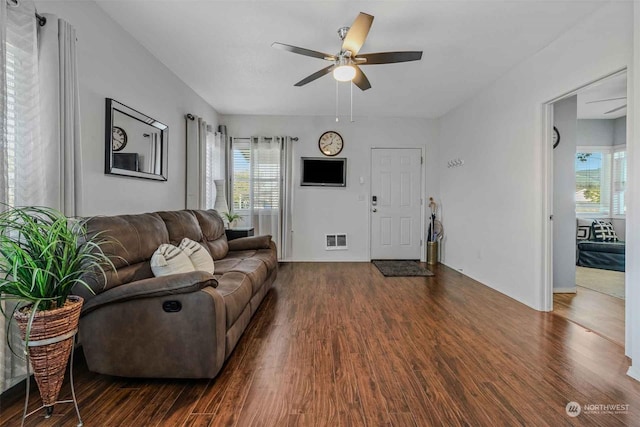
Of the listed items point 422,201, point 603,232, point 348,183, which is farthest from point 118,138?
point 603,232

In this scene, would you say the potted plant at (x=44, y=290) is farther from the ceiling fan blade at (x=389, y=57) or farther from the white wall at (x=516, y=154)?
the white wall at (x=516, y=154)

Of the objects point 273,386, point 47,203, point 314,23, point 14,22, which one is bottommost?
point 273,386

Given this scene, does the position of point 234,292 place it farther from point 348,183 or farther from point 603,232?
point 603,232

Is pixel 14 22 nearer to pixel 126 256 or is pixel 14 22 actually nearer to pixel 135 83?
pixel 135 83

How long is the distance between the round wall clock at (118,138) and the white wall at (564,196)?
458 centimetres

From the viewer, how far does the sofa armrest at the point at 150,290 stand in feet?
5.45

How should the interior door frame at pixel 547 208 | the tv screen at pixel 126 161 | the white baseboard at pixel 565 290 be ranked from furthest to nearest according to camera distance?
A: the white baseboard at pixel 565 290
the interior door frame at pixel 547 208
the tv screen at pixel 126 161

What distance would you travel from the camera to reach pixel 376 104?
449 centimetres

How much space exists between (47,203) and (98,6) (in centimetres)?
161

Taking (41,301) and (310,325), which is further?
(310,325)

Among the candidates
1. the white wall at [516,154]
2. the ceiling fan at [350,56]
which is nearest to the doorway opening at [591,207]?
the white wall at [516,154]

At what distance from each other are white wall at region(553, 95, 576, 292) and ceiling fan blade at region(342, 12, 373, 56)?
2.81 meters

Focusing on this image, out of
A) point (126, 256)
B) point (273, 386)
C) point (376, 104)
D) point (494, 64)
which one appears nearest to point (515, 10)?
point (494, 64)

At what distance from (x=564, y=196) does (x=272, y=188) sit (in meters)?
4.03
